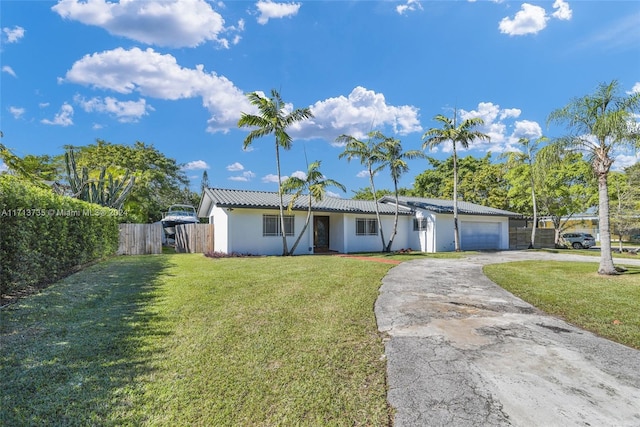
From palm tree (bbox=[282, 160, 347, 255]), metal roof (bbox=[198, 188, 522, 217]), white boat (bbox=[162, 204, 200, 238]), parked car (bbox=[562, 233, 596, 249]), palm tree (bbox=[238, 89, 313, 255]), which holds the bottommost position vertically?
parked car (bbox=[562, 233, 596, 249])

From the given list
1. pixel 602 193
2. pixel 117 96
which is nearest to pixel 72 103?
pixel 117 96

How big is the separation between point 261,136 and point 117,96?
11.5 metres

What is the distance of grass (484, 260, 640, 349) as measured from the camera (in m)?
4.85

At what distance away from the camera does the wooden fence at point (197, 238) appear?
16.8 meters

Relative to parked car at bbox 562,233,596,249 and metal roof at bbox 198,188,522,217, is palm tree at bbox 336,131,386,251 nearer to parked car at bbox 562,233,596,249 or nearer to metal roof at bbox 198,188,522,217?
metal roof at bbox 198,188,522,217

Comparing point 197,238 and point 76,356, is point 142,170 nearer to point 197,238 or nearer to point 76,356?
point 197,238

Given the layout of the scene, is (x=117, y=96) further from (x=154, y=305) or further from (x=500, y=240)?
(x=500, y=240)

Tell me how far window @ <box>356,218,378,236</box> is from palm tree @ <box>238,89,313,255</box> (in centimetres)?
636

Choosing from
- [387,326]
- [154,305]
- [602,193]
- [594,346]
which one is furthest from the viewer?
[602,193]

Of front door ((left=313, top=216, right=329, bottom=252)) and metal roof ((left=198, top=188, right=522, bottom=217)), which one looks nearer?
metal roof ((left=198, top=188, right=522, bottom=217))

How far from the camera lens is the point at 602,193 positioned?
371 inches

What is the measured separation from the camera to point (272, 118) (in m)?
14.1

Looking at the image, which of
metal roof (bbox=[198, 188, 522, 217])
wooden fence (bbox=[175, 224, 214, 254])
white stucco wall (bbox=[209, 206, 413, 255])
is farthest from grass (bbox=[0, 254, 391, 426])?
wooden fence (bbox=[175, 224, 214, 254])

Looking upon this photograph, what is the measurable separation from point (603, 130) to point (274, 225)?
13461mm
